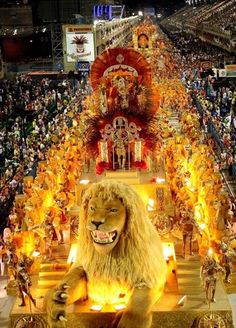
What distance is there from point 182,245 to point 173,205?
1.65m

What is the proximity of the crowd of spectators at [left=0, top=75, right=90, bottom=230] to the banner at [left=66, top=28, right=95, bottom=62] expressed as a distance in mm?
1981

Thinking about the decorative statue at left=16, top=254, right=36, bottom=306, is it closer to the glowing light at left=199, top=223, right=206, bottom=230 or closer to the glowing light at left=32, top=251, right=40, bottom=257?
the glowing light at left=32, top=251, right=40, bottom=257

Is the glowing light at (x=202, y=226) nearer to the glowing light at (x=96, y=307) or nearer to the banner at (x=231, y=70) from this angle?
the glowing light at (x=96, y=307)

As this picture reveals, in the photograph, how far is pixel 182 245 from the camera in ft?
31.6

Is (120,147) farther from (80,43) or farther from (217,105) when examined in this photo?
(80,43)

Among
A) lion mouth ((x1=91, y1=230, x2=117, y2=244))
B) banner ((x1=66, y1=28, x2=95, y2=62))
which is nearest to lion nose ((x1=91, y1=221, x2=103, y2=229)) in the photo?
lion mouth ((x1=91, y1=230, x2=117, y2=244))

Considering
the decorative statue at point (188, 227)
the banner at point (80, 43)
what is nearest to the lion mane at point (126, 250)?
the decorative statue at point (188, 227)

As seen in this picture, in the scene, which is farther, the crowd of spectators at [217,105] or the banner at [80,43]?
the banner at [80,43]

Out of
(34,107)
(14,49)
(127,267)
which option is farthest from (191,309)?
(14,49)

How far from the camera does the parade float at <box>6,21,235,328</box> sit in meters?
7.70

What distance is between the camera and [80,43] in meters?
38.2

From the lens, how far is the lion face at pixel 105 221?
23.2 feet

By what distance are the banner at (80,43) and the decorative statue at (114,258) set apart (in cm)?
3176

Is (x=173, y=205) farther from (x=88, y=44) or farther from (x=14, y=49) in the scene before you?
(x=14, y=49)
